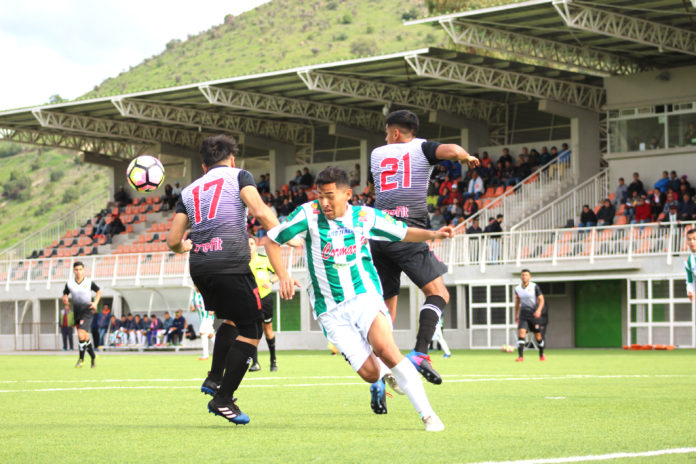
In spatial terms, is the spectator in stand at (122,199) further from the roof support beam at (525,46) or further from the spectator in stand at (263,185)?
the roof support beam at (525,46)

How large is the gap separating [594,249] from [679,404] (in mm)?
21906

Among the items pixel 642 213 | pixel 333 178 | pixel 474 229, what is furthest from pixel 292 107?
pixel 333 178

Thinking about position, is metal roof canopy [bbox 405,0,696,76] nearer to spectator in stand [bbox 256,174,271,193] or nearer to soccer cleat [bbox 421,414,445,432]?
spectator in stand [bbox 256,174,271,193]

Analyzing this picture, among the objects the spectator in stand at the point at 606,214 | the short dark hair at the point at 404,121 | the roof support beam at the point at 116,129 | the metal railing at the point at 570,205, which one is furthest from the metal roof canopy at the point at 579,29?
the short dark hair at the point at 404,121

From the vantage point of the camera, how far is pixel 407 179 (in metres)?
9.44

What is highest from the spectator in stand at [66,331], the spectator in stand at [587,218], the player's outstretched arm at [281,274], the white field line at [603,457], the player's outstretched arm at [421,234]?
the spectator in stand at [587,218]

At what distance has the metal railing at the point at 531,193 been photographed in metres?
36.0

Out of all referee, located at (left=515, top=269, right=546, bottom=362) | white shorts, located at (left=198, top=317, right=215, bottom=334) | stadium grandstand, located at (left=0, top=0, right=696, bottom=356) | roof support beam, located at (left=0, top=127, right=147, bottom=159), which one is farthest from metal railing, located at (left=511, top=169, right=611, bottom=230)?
roof support beam, located at (left=0, top=127, right=147, bottom=159)

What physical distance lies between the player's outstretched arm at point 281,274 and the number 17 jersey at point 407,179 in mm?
1934

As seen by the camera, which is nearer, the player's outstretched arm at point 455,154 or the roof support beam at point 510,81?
the player's outstretched arm at point 455,154

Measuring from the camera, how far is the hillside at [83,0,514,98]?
114 m

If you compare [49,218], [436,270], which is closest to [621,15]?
[436,270]

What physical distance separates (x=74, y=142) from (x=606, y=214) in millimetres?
29366

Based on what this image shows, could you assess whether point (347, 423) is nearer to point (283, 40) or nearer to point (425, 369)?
point (425, 369)
